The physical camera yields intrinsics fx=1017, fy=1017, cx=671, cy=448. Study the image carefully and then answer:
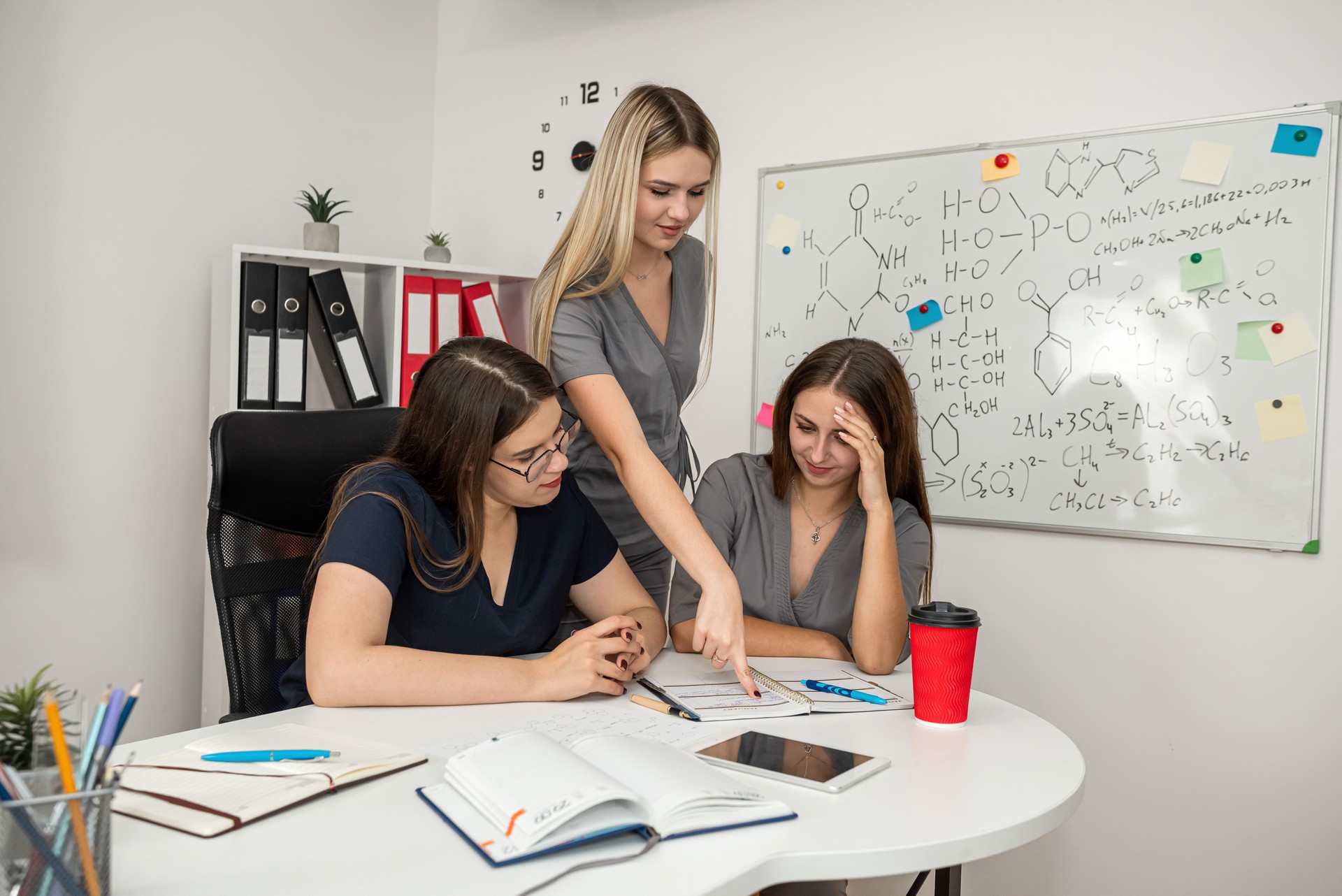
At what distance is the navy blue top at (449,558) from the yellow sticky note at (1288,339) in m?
1.47

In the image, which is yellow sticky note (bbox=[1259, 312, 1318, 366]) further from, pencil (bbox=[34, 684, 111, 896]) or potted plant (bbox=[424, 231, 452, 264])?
pencil (bbox=[34, 684, 111, 896])

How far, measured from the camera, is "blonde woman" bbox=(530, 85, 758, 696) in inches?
54.6

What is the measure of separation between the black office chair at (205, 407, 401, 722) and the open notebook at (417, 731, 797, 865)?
69 cm

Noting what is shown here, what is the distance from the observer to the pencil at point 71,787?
0.63 meters

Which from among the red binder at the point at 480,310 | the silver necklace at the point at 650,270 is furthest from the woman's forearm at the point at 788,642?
the red binder at the point at 480,310

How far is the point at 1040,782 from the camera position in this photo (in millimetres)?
1030

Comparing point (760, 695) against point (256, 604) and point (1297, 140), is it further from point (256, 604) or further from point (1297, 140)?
point (1297, 140)

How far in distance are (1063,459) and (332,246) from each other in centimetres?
192

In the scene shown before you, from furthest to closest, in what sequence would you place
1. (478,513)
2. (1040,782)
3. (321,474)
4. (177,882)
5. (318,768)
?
(321,474), (478,513), (1040,782), (318,768), (177,882)

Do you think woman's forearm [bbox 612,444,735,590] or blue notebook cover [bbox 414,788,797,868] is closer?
blue notebook cover [bbox 414,788,797,868]

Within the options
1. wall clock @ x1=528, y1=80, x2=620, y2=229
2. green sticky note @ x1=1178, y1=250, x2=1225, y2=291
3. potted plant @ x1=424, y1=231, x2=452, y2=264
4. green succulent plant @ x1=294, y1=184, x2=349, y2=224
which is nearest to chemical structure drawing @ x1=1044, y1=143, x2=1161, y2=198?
green sticky note @ x1=1178, y1=250, x2=1225, y2=291

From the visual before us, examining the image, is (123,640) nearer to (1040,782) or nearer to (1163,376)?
(1040,782)

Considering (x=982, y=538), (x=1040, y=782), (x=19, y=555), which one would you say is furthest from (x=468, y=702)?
(x=19, y=555)

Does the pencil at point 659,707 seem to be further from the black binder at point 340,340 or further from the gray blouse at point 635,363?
the black binder at point 340,340
